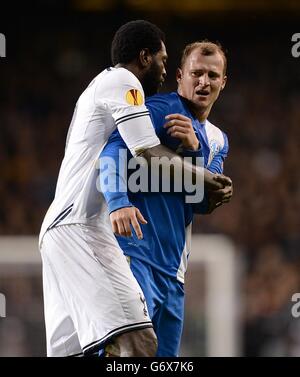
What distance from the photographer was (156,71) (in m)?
3.62

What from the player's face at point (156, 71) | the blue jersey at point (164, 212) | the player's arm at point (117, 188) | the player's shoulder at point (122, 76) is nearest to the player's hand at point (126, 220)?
the player's arm at point (117, 188)

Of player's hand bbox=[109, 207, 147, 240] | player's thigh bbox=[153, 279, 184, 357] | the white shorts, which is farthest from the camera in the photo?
player's thigh bbox=[153, 279, 184, 357]

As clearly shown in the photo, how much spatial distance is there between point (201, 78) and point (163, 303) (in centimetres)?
86

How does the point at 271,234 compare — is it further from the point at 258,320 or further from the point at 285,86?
the point at 285,86

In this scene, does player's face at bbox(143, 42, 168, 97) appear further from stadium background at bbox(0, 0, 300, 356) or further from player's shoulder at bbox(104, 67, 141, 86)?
stadium background at bbox(0, 0, 300, 356)

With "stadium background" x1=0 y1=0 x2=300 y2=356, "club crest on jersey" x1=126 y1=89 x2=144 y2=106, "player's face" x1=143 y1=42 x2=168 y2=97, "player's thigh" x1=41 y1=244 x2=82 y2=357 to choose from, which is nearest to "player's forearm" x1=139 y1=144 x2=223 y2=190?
"club crest on jersey" x1=126 y1=89 x2=144 y2=106

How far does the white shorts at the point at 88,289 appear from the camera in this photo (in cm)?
340

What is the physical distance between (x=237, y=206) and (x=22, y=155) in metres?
2.28

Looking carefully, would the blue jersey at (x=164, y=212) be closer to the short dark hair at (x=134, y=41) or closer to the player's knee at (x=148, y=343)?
the short dark hair at (x=134, y=41)

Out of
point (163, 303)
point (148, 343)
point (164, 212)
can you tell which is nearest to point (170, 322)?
point (163, 303)

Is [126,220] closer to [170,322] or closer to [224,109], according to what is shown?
[170,322]

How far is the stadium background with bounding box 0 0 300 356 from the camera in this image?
9.35 m

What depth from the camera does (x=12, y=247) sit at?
741 centimetres

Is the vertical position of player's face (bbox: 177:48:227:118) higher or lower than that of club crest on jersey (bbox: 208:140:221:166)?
higher
